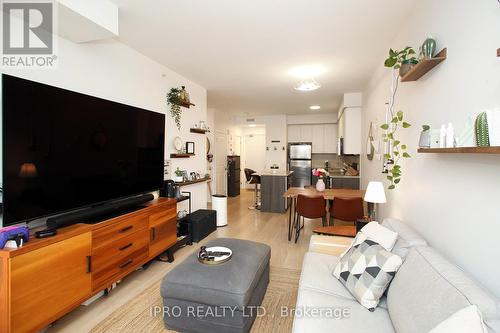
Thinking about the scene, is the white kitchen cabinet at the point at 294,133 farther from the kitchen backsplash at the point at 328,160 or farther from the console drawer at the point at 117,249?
the console drawer at the point at 117,249

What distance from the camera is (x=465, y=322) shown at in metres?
0.84

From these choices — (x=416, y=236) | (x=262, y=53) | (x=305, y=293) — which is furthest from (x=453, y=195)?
(x=262, y=53)

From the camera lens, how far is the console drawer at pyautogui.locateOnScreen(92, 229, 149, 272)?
2082 millimetres

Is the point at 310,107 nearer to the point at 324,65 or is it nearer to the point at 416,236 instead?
the point at 324,65

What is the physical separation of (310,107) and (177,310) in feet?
19.1

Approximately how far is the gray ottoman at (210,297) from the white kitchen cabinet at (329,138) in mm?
6259

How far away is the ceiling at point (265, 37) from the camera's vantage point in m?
2.12

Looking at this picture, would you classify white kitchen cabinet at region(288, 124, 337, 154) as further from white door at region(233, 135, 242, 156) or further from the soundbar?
the soundbar

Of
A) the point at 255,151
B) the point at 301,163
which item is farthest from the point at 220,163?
the point at 301,163

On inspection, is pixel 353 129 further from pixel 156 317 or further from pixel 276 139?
pixel 156 317

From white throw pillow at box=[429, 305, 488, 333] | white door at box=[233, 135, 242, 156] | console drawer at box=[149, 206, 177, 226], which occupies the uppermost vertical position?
white door at box=[233, 135, 242, 156]

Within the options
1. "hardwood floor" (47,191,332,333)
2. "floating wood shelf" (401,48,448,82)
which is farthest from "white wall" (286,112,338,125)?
"floating wood shelf" (401,48,448,82)

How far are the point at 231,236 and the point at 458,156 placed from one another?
11.0ft

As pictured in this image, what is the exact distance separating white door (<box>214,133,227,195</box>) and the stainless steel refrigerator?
2.09 m
